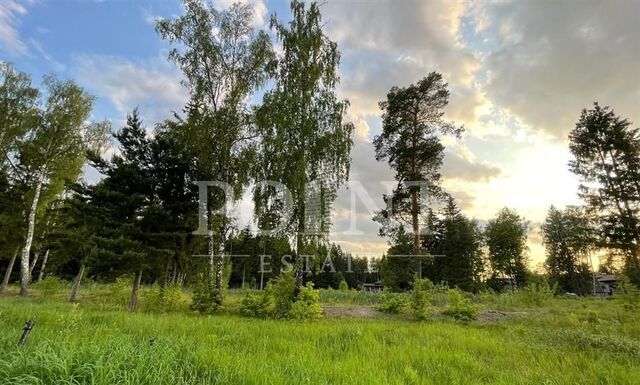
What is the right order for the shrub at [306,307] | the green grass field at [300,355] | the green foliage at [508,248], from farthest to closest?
the green foliage at [508,248] → the shrub at [306,307] → the green grass field at [300,355]

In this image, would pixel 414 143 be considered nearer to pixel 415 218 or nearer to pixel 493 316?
pixel 415 218

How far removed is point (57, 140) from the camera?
21594mm

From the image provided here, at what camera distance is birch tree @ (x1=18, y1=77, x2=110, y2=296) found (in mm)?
21234

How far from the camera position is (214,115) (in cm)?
1451

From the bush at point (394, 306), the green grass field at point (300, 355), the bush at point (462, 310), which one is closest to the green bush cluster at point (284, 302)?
the green grass field at point (300, 355)

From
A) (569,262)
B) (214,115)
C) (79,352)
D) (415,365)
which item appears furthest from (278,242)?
(569,262)

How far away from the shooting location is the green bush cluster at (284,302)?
11.2 meters

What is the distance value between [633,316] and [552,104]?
8.38 metres

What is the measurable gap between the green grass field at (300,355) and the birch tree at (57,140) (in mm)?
16719

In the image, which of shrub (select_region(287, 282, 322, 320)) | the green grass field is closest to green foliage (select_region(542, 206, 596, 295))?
the green grass field

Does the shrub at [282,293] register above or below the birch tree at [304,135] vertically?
below

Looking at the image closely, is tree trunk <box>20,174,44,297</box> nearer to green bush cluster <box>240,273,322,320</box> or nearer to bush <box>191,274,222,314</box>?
bush <box>191,274,222,314</box>

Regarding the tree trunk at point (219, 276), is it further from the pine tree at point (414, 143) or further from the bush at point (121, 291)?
the pine tree at point (414, 143)

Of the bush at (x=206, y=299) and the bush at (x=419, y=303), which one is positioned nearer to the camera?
the bush at (x=419, y=303)
